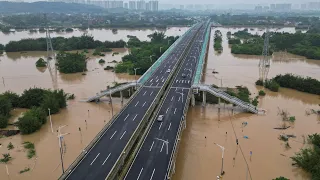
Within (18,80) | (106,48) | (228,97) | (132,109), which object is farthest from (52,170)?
(106,48)

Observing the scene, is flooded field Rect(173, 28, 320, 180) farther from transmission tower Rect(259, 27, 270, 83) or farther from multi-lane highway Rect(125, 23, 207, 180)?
transmission tower Rect(259, 27, 270, 83)

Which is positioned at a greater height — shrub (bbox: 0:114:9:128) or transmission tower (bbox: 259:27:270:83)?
transmission tower (bbox: 259:27:270:83)

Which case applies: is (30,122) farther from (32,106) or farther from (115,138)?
(115,138)

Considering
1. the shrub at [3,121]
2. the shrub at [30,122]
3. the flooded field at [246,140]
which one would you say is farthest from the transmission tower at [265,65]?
the shrub at [3,121]

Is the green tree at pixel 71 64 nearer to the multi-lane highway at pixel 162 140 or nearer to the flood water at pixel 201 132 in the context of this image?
the flood water at pixel 201 132

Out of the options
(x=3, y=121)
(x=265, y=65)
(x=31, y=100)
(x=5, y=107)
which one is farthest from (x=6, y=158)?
(x=265, y=65)

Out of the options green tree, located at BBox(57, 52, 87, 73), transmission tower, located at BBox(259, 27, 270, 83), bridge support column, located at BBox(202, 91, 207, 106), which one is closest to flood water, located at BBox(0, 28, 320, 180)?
bridge support column, located at BBox(202, 91, 207, 106)

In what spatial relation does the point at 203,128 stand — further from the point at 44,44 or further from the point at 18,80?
the point at 44,44
